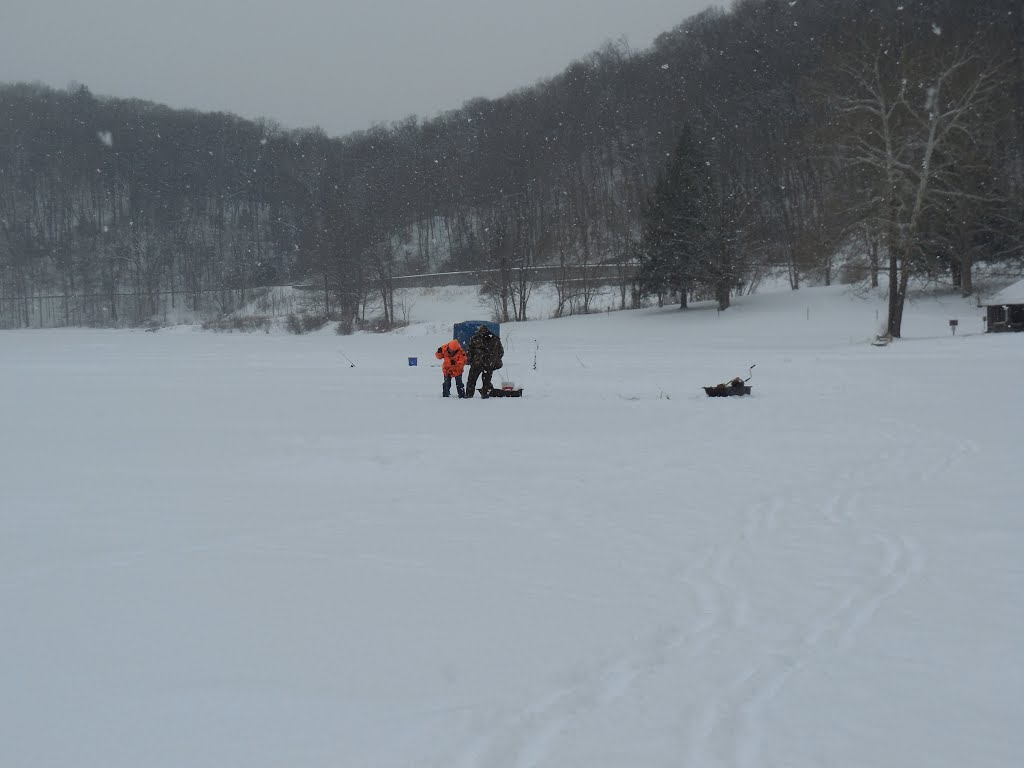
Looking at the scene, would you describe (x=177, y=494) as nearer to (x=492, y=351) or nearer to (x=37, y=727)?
(x=37, y=727)

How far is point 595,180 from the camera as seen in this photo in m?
82.2

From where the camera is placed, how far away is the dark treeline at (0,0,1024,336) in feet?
99.1

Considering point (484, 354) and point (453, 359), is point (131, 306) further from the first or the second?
point (484, 354)

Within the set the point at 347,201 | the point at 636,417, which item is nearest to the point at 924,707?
the point at 636,417

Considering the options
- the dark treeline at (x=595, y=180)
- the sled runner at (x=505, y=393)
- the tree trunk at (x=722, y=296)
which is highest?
the dark treeline at (x=595, y=180)

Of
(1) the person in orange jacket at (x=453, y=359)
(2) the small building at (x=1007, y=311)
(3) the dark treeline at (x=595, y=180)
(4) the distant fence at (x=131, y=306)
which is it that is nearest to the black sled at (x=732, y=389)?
(1) the person in orange jacket at (x=453, y=359)

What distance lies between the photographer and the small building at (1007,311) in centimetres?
2770

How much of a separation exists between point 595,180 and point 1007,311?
58.5m

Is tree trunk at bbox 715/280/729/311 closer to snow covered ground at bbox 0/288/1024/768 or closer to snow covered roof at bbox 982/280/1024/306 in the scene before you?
snow covered roof at bbox 982/280/1024/306

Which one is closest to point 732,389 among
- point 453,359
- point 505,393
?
point 505,393

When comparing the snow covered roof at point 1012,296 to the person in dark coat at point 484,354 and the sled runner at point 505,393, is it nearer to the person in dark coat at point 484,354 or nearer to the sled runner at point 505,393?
the sled runner at point 505,393


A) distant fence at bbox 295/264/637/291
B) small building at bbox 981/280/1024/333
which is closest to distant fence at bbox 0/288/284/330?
distant fence at bbox 295/264/637/291

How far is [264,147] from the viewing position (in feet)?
396

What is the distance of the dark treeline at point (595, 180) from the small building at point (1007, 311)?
339 cm
